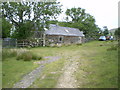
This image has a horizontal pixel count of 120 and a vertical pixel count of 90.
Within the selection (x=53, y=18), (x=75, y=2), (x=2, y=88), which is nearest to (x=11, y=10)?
(x=53, y=18)

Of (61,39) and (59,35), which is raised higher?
(59,35)

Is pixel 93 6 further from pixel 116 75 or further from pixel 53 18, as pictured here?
pixel 53 18

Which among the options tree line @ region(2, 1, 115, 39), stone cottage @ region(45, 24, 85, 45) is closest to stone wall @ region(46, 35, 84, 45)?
stone cottage @ region(45, 24, 85, 45)

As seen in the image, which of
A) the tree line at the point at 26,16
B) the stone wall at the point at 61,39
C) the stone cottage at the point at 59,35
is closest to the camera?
the tree line at the point at 26,16

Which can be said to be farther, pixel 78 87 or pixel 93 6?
pixel 93 6

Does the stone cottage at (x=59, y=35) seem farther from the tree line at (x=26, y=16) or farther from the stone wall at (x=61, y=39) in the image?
the tree line at (x=26, y=16)

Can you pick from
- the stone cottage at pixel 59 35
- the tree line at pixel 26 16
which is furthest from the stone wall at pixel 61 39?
the tree line at pixel 26 16

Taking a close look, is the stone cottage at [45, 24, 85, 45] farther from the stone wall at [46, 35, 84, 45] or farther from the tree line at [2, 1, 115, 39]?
the tree line at [2, 1, 115, 39]

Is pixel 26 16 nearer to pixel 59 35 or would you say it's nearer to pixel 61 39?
pixel 59 35

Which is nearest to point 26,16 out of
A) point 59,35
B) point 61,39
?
point 59,35

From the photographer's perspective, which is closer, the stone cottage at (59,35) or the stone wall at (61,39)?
the stone wall at (61,39)

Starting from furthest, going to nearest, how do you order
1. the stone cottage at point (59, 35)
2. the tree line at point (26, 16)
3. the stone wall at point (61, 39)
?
the stone cottage at point (59, 35) < the stone wall at point (61, 39) < the tree line at point (26, 16)

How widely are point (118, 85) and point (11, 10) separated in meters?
8.78

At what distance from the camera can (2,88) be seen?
184cm
